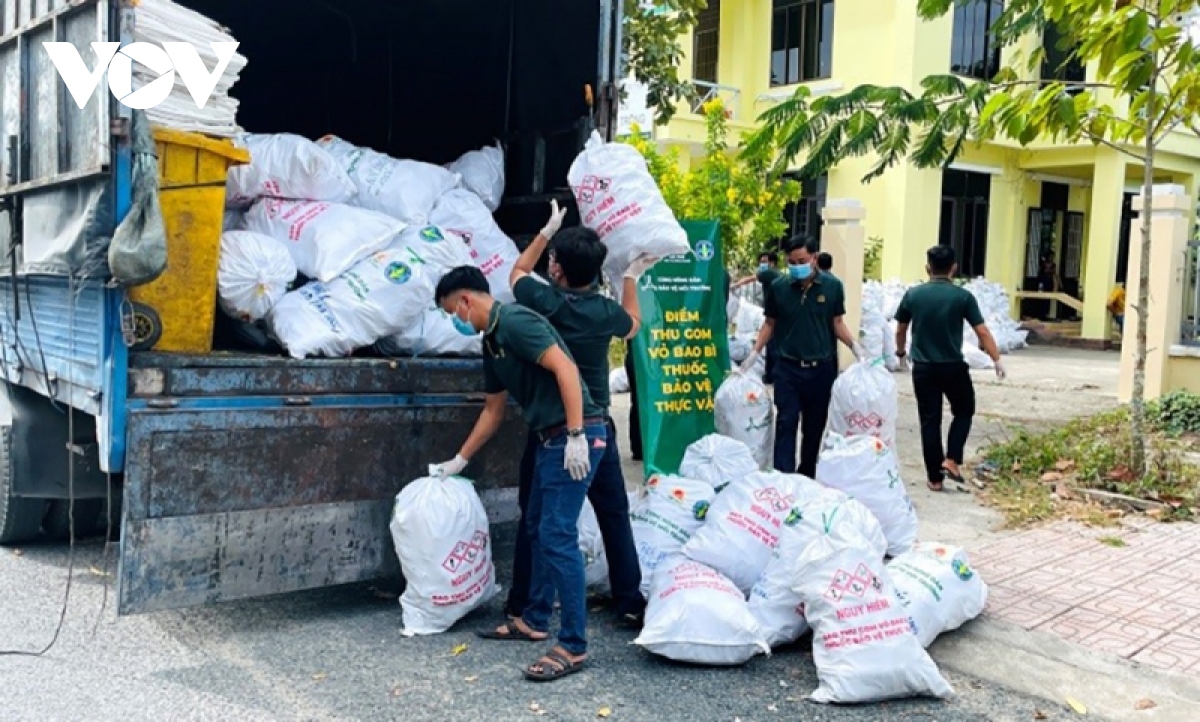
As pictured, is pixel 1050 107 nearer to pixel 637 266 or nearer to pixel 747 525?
pixel 637 266

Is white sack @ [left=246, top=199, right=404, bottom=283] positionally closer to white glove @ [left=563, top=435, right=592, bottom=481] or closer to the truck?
the truck

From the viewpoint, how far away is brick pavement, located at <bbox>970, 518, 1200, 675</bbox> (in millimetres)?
4129

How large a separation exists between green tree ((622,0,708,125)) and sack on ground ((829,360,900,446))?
412 cm

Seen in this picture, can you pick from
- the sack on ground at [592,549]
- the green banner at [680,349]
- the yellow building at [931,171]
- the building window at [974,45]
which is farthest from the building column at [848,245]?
the sack on ground at [592,549]

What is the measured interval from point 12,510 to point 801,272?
13.5 ft

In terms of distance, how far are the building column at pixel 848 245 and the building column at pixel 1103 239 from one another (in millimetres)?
7328

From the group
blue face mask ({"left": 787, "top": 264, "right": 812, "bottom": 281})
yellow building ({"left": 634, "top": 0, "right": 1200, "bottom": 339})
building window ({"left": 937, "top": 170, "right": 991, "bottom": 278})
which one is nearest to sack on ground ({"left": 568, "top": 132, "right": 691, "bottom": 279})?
blue face mask ({"left": 787, "top": 264, "right": 812, "bottom": 281})

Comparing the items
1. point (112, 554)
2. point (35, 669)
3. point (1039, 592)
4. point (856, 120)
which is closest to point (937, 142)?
point (856, 120)

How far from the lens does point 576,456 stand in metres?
3.66

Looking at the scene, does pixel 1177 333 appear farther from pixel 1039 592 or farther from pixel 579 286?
pixel 579 286

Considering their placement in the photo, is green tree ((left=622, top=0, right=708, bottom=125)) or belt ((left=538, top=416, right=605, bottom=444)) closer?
belt ((left=538, top=416, right=605, bottom=444))

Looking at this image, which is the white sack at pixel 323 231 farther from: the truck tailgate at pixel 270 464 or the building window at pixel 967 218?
the building window at pixel 967 218

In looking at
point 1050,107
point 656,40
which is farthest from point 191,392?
point 656,40

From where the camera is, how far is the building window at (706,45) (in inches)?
757
